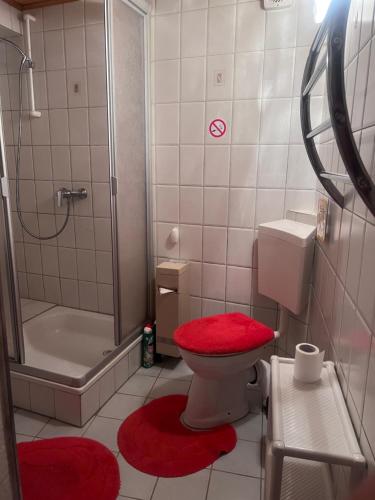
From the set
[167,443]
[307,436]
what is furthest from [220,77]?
[167,443]

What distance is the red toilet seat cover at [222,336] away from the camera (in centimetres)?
147

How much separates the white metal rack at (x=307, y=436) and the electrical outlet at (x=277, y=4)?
1581 mm

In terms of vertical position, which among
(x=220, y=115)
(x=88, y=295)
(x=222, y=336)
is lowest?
(x=88, y=295)

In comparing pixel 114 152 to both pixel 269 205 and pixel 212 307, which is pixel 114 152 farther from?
pixel 212 307

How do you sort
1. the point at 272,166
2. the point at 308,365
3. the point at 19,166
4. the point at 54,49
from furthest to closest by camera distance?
the point at 19,166 → the point at 54,49 → the point at 272,166 → the point at 308,365

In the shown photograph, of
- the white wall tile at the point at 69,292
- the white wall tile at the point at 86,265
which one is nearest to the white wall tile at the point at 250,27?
the white wall tile at the point at 86,265

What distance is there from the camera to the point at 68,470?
138 centimetres

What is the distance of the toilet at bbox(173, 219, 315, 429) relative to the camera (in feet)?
4.90

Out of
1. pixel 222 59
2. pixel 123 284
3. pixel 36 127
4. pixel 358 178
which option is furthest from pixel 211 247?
pixel 358 178

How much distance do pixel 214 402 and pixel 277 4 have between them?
6.13 feet

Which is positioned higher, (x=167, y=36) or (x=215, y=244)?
(x=167, y=36)

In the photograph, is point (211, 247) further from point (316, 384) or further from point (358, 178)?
point (358, 178)

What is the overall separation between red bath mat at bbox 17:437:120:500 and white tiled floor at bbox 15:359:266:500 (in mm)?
42

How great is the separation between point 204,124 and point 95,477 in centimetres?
170
